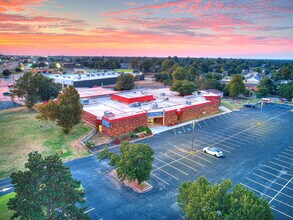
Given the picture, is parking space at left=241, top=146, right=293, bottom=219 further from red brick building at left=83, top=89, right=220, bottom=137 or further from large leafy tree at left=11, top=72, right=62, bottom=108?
large leafy tree at left=11, top=72, right=62, bottom=108

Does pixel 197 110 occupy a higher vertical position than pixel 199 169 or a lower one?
higher

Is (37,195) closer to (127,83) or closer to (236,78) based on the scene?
(127,83)

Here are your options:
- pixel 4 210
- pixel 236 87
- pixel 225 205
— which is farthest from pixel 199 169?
pixel 236 87

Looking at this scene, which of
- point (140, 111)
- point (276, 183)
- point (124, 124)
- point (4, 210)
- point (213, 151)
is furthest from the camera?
point (140, 111)

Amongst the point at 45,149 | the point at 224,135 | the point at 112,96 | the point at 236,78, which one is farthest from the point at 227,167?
the point at 236,78

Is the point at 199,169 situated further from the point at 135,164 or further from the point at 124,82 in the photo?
→ the point at 124,82

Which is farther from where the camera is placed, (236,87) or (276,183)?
(236,87)

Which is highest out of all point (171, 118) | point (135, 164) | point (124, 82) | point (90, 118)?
point (124, 82)
